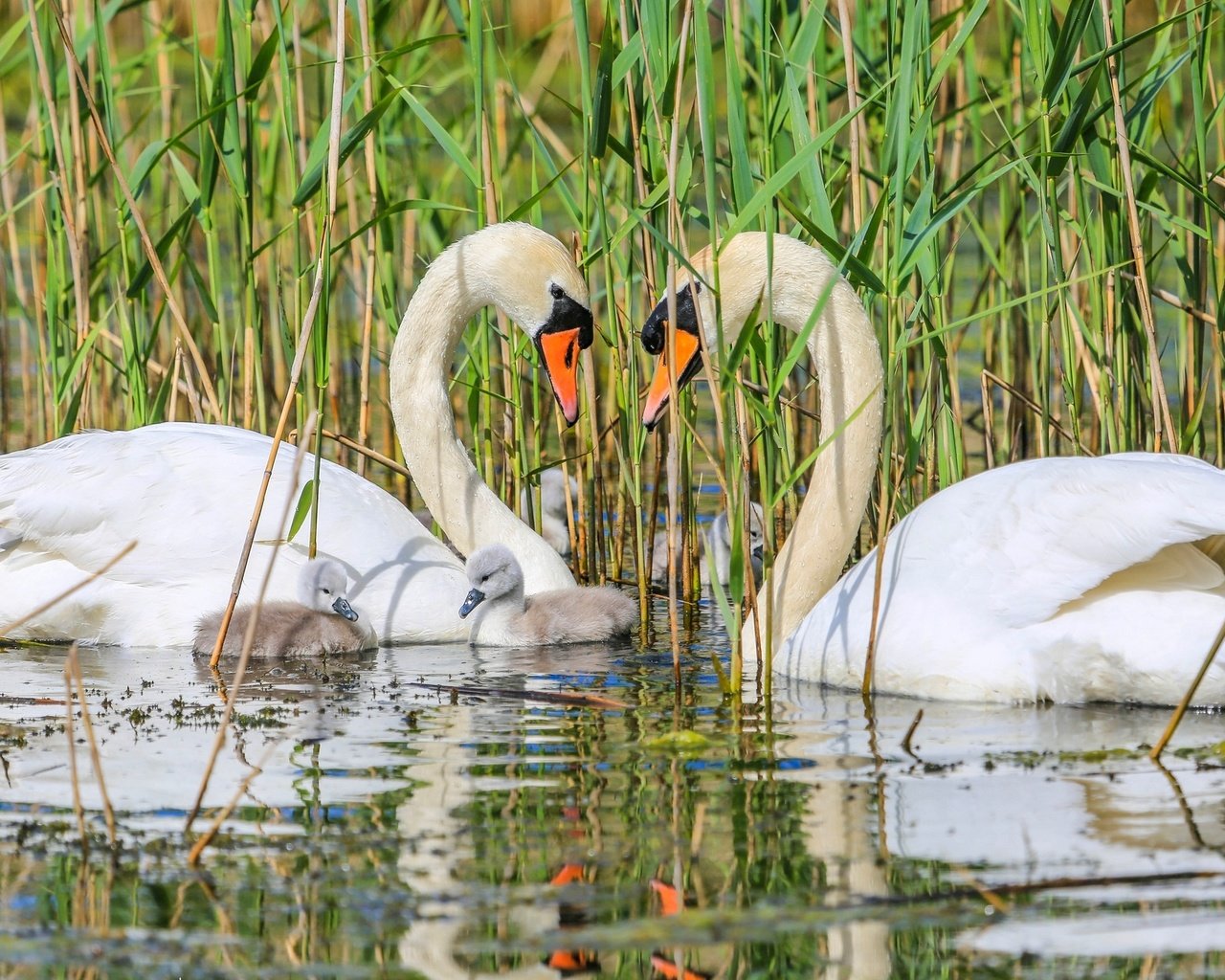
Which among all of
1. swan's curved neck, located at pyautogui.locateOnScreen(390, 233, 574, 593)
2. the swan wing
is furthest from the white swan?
swan's curved neck, located at pyautogui.locateOnScreen(390, 233, 574, 593)

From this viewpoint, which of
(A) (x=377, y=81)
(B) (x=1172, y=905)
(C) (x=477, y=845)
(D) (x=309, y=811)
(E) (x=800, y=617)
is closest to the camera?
(B) (x=1172, y=905)

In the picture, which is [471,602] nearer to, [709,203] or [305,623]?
[305,623]

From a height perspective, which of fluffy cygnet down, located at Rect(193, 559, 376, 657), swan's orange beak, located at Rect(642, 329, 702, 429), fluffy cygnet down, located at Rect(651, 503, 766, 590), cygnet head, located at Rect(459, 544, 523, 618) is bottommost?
fluffy cygnet down, located at Rect(193, 559, 376, 657)

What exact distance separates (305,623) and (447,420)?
3.88ft

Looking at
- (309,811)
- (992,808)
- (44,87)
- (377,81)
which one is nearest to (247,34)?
(44,87)

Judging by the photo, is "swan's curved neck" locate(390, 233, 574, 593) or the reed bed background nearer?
the reed bed background

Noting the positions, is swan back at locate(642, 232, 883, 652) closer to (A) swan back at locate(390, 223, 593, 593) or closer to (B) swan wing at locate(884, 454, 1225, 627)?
(B) swan wing at locate(884, 454, 1225, 627)

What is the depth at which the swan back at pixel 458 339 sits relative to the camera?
713 centimetres

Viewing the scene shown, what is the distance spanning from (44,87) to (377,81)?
1.63 meters

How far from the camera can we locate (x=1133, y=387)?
285 inches

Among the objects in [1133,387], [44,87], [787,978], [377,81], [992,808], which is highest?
[377,81]

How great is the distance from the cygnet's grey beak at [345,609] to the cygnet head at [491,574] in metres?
0.41

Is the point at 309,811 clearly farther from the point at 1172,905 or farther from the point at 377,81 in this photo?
the point at 377,81

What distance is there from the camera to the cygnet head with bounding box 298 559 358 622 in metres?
6.54
